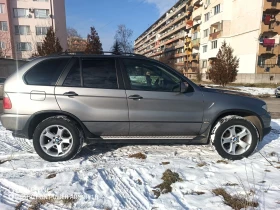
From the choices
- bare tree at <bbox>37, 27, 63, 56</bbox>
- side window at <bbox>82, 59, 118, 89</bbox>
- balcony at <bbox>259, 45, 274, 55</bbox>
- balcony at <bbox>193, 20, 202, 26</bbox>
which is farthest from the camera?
balcony at <bbox>193, 20, 202, 26</bbox>

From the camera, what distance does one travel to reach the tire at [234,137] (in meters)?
3.44

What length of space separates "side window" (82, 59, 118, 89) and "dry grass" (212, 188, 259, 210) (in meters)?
2.19

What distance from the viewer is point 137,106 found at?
3346 mm

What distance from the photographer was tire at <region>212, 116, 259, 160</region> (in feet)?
11.3

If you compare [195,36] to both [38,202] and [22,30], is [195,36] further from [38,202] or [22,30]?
[38,202]

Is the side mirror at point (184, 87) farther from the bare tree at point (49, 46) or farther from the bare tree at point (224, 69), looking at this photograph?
the bare tree at point (49, 46)

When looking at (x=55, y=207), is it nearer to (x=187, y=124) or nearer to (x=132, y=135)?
(x=132, y=135)

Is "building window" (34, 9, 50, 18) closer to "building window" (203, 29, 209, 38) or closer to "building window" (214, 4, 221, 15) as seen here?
"building window" (203, 29, 209, 38)

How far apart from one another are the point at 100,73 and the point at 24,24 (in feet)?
146

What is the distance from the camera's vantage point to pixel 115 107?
333cm

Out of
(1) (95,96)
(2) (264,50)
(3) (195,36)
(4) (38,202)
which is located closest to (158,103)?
(1) (95,96)

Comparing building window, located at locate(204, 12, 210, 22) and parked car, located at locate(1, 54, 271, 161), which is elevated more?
building window, located at locate(204, 12, 210, 22)

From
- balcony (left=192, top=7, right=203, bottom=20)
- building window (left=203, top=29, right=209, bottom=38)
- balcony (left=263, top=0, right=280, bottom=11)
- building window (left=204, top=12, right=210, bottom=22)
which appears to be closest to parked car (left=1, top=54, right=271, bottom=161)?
balcony (left=263, top=0, right=280, bottom=11)

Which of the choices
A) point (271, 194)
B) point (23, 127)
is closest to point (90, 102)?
point (23, 127)
